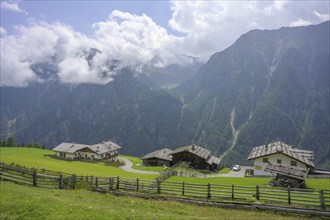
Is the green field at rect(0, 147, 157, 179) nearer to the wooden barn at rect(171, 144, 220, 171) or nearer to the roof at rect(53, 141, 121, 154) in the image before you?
the wooden barn at rect(171, 144, 220, 171)

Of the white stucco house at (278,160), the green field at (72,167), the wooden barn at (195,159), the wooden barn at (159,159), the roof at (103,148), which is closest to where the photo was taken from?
the white stucco house at (278,160)

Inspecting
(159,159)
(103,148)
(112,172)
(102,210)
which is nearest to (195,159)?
(159,159)

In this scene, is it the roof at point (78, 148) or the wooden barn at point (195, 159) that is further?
the roof at point (78, 148)

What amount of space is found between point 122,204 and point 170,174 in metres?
43.0

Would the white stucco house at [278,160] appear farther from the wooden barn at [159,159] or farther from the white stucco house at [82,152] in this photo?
the white stucco house at [82,152]

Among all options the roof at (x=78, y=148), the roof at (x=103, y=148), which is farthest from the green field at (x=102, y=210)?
the roof at (x=103, y=148)

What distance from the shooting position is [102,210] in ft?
78.5

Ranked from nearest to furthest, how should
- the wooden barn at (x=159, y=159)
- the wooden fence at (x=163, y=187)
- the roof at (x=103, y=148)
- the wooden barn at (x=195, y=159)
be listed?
the wooden fence at (x=163, y=187)
the wooden barn at (x=195, y=159)
the wooden barn at (x=159, y=159)
the roof at (x=103, y=148)

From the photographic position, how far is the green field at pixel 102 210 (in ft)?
74.6

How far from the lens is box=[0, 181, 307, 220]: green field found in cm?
2275

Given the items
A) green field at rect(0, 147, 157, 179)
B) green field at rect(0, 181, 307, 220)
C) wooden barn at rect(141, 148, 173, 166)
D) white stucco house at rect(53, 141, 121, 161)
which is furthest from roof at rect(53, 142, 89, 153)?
green field at rect(0, 181, 307, 220)

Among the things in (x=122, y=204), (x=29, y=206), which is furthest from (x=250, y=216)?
(x=29, y=206)

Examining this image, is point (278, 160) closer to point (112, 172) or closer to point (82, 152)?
point (112, 172)

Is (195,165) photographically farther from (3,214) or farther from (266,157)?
(3,214)
